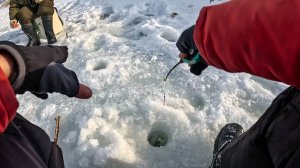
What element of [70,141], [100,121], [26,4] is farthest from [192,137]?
[26,4]

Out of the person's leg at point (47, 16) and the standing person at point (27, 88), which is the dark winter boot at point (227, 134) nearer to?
the standing person at point (27, 88)

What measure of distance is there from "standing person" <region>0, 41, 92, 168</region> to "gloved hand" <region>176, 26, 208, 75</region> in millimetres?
538

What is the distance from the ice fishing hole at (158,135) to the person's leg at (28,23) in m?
2.39

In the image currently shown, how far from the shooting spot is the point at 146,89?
9.45 ft

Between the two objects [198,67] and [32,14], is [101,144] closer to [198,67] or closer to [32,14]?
[198,67]

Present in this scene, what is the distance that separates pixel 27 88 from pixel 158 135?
139cm

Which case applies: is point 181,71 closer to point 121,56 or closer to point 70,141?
point 121,56

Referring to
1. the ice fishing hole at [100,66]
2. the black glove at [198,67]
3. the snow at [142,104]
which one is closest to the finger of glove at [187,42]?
the black glove at [198,67]

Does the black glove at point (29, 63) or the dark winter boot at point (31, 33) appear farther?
the dark winter boot at point (31, 33)

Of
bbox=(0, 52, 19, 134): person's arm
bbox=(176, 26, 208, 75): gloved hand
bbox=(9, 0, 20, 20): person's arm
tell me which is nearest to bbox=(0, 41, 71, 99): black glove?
bbox=(0, 52, 19, 134): person's arm

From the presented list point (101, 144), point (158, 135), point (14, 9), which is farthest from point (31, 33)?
point (158, 135)

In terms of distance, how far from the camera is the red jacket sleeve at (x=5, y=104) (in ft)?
2.72

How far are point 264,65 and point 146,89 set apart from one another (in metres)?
1.98

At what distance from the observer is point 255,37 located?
92 cm
